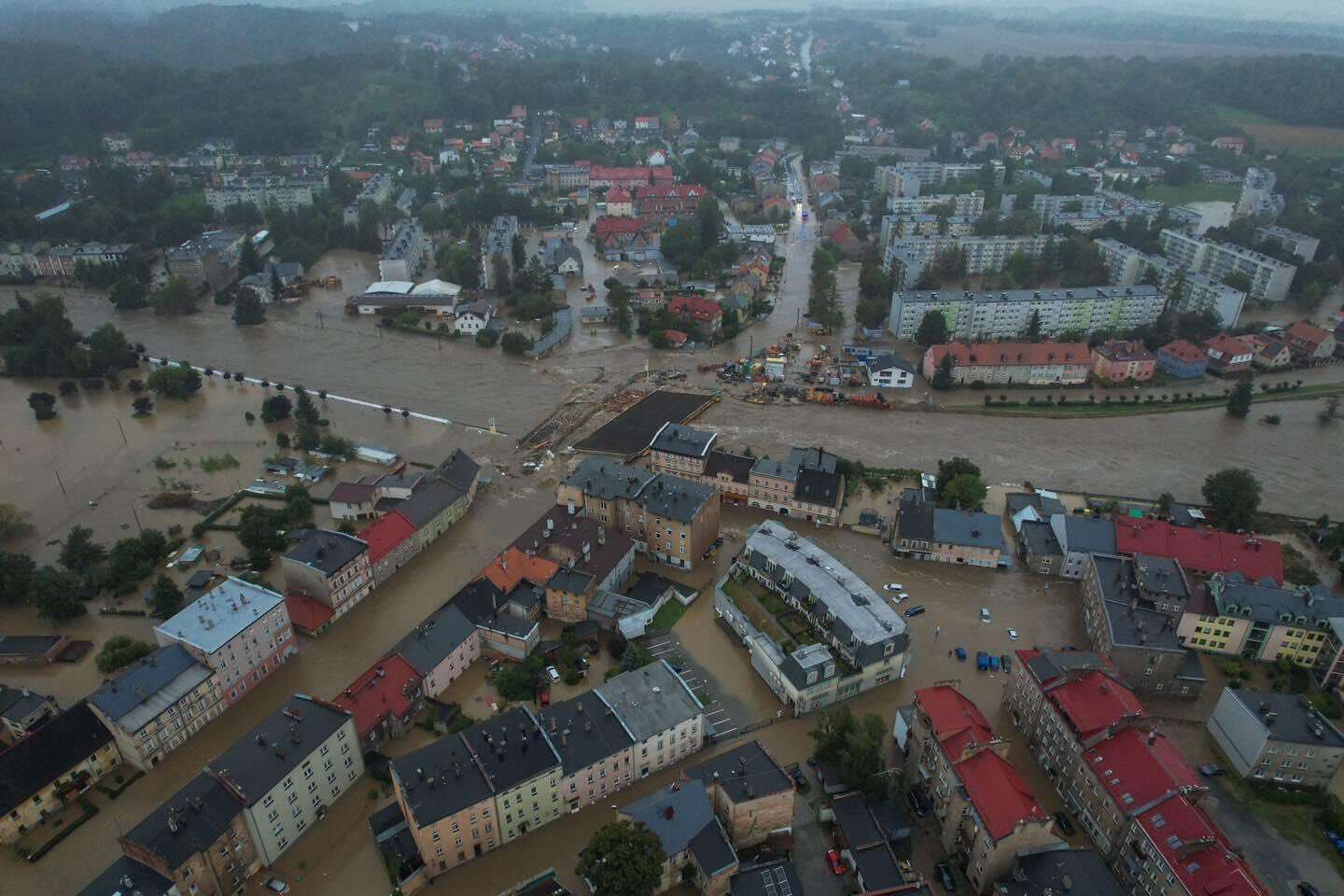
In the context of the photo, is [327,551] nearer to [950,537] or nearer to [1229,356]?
[950,537]

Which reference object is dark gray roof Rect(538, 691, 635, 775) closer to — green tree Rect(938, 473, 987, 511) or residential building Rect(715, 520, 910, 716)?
residential building Rect(715, 520, 910, 716)

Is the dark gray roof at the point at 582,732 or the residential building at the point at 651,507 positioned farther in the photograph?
the residential building at the point at 651,507

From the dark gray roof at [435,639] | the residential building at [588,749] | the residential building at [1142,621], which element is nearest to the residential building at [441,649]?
the dark gray roof at [435,639]

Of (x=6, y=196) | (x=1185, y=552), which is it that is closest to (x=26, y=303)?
(x=6, y=196)

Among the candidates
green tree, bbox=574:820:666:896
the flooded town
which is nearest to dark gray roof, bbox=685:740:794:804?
the flooded town

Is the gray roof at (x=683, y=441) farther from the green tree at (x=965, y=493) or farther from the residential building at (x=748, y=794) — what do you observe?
the residential building at (x=748, y=794)

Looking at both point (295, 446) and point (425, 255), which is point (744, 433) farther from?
point (425, 255)

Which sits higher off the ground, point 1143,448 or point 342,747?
point 342,747
